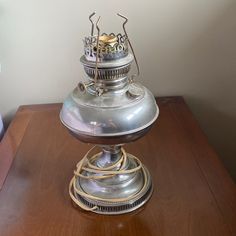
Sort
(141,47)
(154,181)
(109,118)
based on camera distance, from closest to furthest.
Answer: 1. (109,118)
2. (154,181)
3. (141,47)

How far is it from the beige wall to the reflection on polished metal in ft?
1.25

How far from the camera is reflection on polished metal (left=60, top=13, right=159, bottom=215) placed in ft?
1.80

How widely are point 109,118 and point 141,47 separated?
0.49 metres

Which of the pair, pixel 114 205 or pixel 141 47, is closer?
pixel 114 205

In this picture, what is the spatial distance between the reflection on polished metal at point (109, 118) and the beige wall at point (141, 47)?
381mm

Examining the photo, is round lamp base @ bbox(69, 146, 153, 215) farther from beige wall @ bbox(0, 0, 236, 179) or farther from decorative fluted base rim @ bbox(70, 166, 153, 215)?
beige wall @ bbox(0, 0, 236, 179)

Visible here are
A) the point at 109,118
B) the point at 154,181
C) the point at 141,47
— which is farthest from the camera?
the point at 141,47

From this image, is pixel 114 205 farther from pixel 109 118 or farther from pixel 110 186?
pixel 109 118

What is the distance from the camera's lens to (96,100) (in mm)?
565

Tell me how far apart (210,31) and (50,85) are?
506 mm

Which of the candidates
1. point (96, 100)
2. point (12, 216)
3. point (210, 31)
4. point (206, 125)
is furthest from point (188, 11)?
point (12, 216)

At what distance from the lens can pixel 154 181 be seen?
703 millimetres

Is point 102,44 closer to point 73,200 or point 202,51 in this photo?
point 73,200

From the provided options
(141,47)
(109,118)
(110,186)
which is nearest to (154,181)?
(110,186)
